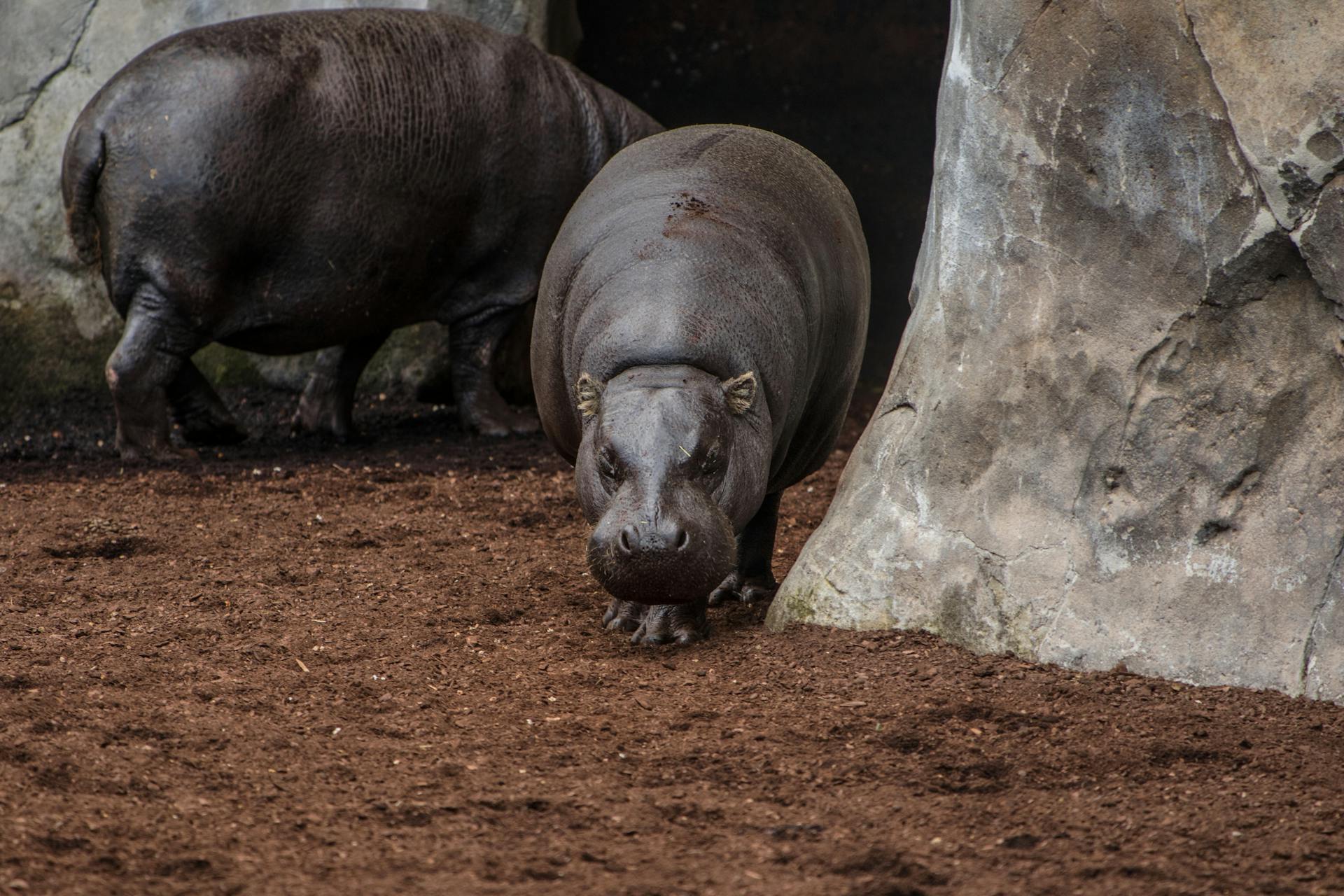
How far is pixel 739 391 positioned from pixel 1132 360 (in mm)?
1023

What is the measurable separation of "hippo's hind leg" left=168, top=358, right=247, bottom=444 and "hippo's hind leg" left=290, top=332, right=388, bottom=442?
0.36m

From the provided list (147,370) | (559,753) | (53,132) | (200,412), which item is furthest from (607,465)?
(53,132)

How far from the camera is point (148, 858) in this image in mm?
2797

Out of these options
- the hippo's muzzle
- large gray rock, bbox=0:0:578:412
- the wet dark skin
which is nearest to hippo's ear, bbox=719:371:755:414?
the wet dark skin

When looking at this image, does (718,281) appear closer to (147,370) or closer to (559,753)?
(559,753)

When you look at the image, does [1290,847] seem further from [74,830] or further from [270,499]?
[270,499]

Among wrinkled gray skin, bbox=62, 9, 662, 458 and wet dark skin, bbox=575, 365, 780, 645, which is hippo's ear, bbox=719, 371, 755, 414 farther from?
wrinkled gray skin, bbox=62, 9, 662, 458

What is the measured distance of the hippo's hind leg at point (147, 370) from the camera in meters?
6.55

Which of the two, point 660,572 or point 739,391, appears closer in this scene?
point 660,572

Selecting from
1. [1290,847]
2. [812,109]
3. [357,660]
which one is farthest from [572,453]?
[812,109]

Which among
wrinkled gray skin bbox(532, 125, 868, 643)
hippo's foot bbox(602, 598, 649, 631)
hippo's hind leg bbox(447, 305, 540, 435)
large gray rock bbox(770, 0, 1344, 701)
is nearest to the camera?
large gray rock bbox(770, 0, 1344, 701)

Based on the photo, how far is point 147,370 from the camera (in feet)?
21.8

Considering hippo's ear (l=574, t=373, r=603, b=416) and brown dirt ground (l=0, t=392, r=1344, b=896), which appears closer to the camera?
brown dirt ground (l=0, t=392, r=1344, b=896)

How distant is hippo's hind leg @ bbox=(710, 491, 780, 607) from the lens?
193 inches
